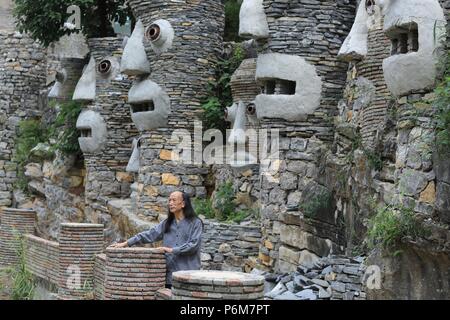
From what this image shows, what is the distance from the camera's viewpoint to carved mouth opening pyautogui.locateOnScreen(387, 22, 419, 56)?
8.12m

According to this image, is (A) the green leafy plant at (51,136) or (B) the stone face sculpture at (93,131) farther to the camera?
(A) the green leafy plant at (51,136)

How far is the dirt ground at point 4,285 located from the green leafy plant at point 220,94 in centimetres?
425

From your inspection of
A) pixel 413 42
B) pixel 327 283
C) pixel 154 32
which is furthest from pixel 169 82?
pixel 413 42

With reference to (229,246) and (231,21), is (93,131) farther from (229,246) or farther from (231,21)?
(229,246)

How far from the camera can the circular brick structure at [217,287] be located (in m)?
6.41

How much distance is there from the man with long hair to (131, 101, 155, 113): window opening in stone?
6.96 m

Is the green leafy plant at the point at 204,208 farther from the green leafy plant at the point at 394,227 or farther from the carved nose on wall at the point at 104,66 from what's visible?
the green leafy plant at the point at 394,227

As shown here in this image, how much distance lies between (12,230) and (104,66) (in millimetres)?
4536

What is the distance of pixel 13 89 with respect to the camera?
21781 millimetres

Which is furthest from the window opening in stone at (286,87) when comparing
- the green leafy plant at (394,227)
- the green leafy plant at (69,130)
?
the green leafy plant at (69,130)
